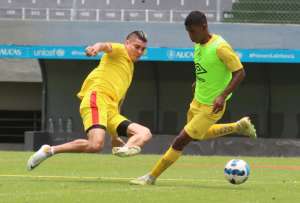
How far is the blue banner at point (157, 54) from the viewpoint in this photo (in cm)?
2803

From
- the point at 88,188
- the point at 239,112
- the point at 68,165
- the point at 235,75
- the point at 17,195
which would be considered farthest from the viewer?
the point at 239,112

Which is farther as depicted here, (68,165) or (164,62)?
(164,62)

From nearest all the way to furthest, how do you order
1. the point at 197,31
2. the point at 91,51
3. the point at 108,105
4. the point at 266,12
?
the point at 91,51 → the point at 197,31 → the point at 108,105 → the point at 266,12

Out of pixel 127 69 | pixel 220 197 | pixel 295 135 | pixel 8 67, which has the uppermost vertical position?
pixel 127 69

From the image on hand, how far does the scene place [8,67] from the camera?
31.9 meters

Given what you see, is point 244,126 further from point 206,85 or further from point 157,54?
point 157,54

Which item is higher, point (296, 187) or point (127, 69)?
point (127, 69)

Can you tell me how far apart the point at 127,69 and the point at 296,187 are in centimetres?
277

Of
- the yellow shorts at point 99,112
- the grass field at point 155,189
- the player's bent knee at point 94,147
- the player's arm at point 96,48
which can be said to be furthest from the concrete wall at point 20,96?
the player's bent knee at point 94,147

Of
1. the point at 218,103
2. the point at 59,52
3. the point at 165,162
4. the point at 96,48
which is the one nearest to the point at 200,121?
the point at 218,103

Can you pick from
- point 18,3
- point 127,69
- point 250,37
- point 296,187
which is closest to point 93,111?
point 127,69

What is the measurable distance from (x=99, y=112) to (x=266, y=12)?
19745 millimetres

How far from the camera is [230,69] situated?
10.7m

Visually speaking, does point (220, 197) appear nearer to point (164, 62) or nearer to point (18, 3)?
point (164, 62)
